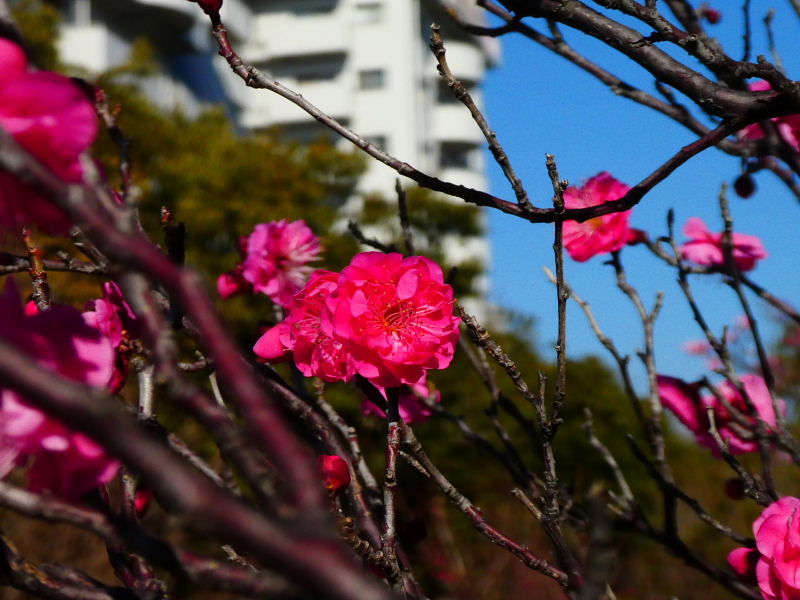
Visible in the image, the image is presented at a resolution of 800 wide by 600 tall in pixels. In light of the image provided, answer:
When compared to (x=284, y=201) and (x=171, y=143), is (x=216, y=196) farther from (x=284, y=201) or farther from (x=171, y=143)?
(x=171, y=143)

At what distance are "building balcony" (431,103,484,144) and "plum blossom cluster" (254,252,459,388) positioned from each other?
20.4 m

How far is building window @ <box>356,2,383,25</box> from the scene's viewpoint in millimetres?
20438

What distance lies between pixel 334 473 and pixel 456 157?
71.7 ft

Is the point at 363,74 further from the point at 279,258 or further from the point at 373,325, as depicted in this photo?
the point at 373,325

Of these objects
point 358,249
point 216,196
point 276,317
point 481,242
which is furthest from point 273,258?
point 481,242

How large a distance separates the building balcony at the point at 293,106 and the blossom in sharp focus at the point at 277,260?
1895cm

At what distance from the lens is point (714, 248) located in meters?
1.72

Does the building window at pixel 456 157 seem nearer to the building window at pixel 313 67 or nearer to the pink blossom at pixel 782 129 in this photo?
the building window at pixel 313 67

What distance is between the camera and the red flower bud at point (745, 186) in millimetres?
1681

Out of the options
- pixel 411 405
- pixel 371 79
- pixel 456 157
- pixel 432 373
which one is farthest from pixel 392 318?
pixel 456 157

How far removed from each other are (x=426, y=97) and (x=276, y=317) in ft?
67.1

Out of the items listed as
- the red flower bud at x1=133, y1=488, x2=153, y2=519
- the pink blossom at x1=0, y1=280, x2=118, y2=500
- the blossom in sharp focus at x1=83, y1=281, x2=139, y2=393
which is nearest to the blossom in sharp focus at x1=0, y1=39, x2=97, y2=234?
the pink blossom at x1=0, y1=280, x2=118, y2=500

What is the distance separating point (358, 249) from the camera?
29.6 feet

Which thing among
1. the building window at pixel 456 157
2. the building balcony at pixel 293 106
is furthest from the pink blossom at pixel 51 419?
the building window at pixel 456 157
